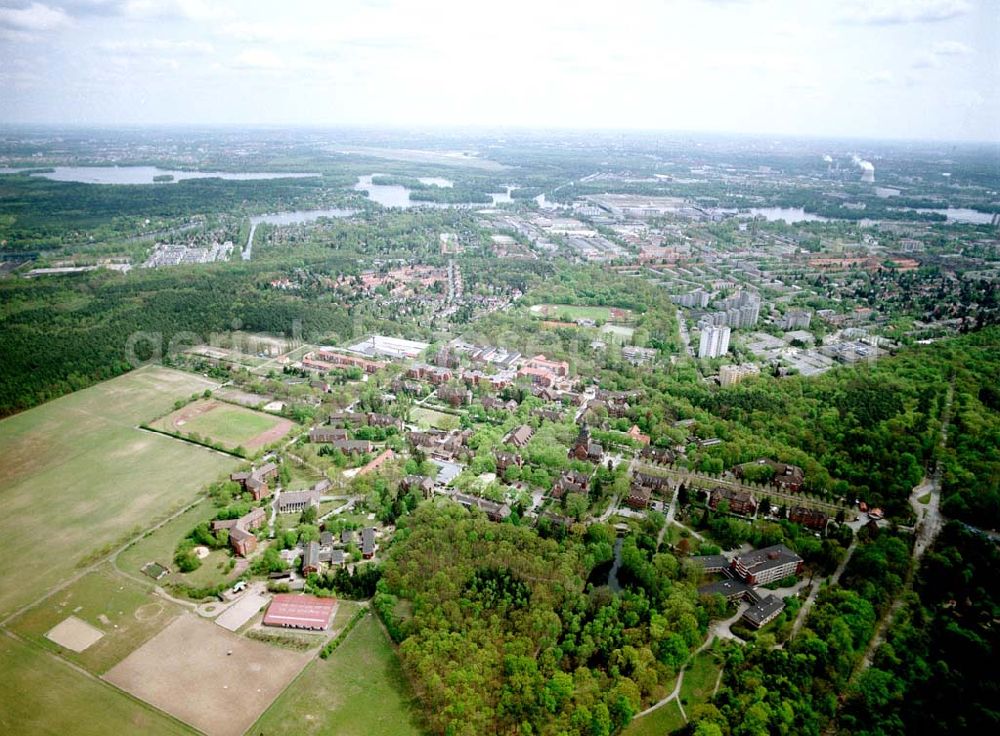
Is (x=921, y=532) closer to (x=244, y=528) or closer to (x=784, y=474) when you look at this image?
(x=784, y=474)

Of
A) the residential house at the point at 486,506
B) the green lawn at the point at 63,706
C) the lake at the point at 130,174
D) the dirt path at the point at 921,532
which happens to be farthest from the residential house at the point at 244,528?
the lake at the point at 130,174

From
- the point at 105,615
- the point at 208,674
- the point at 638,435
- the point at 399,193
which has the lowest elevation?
the point at 208,674

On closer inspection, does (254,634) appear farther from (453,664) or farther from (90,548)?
(90,548)

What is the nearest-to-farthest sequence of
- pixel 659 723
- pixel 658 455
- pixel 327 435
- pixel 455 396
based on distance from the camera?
1. pixel 659 723
2. pixel 658 455
3. pixel 327 435
4. pixel 455 396

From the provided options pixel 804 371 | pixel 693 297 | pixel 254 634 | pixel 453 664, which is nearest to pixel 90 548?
pixel 254 634

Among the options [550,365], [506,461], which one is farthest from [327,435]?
[550,365]

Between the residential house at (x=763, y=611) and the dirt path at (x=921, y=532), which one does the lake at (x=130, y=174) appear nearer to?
the dirt path at (x=921, y=532)

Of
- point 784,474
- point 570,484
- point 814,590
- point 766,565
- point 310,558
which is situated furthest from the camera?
point 784,474
